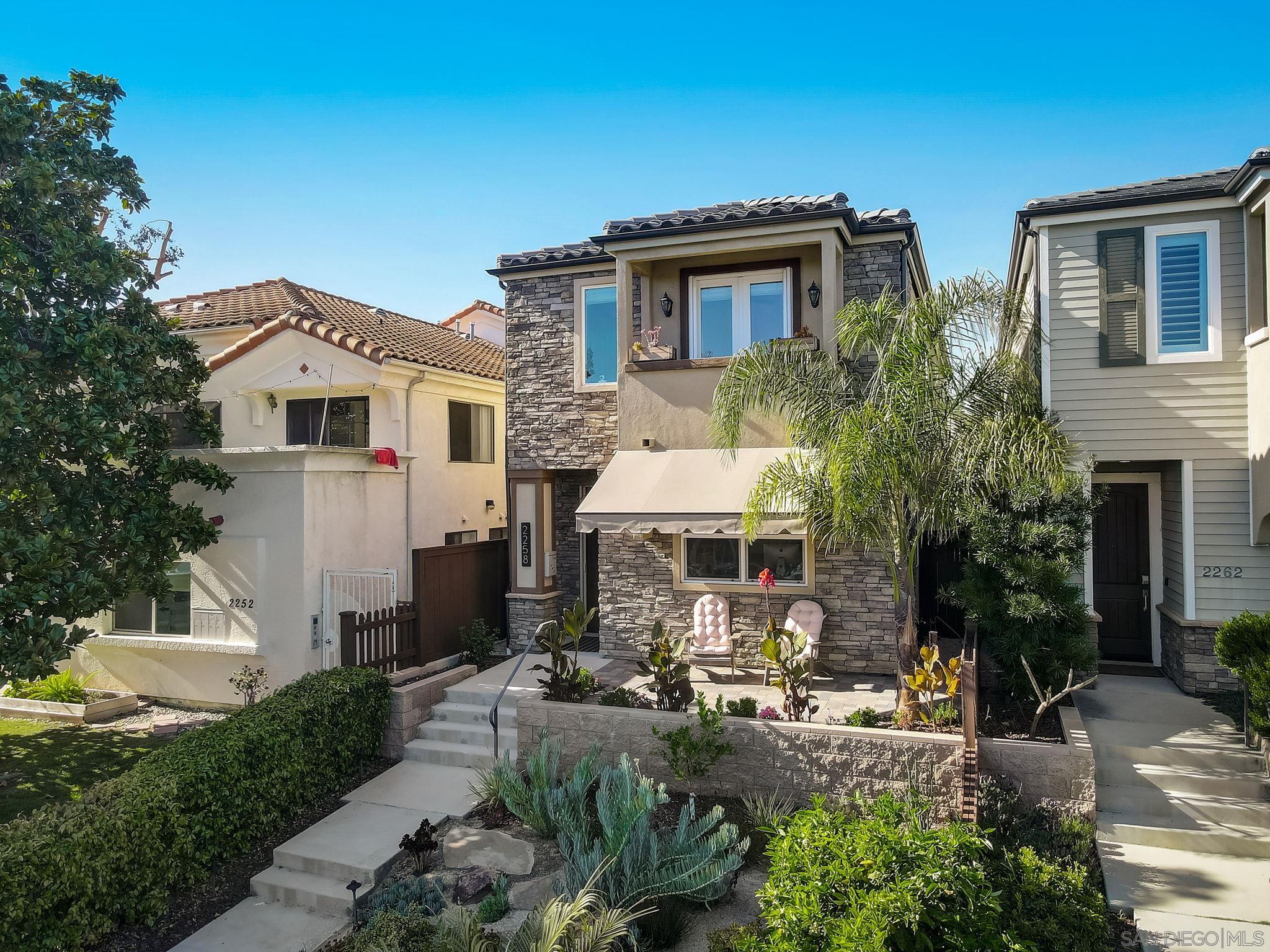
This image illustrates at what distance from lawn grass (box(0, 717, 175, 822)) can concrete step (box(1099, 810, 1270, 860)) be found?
17.1 m

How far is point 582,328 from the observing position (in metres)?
21.2

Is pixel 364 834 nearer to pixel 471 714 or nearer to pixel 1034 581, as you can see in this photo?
pixel 471 714

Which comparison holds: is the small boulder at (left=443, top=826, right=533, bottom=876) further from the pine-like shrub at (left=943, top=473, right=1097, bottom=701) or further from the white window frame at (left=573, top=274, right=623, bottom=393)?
the white window frame at (left=573, top=274, right=623, bottom=393)

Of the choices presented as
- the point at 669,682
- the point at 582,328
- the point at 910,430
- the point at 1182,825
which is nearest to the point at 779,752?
the point at 669,682

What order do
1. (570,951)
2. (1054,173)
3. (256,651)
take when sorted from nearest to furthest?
(570,951)
(256,651)
(1054,173)

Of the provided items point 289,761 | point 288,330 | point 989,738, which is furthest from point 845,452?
point 288,330

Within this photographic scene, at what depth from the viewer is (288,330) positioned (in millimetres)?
22516

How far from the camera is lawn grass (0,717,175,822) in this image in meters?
13.7

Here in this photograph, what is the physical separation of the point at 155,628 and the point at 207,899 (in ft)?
32.0

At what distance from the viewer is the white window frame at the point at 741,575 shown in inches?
710

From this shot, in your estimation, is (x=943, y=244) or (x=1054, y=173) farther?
(x=943, y=244)

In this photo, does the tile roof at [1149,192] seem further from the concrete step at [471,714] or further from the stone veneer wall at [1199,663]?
the concrete step at [471,714]

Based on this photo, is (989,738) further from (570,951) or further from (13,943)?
(13,943)

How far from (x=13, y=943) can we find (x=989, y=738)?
13.4 m
